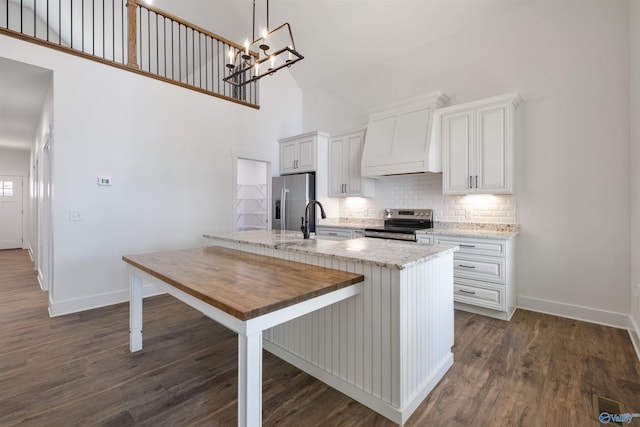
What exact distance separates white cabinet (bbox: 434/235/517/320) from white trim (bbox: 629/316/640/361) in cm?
91

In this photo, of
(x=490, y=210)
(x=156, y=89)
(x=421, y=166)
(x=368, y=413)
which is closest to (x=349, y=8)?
(x=421, y=166)

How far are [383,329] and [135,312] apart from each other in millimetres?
1993

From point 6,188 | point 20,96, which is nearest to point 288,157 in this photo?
point 20,96

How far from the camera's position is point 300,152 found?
5102mm

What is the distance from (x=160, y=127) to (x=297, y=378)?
3.61 metres

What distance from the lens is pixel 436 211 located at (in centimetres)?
412

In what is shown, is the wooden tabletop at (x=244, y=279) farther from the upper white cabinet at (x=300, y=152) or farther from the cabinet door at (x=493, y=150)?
the upper white cabinet at (x=300, y=152)

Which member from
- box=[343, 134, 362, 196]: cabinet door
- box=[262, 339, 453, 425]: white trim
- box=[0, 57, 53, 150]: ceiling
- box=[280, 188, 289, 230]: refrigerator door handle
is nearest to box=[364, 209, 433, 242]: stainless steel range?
box=[343, 134, 362, 196]: cabinet door

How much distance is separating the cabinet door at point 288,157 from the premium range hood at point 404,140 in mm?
1350

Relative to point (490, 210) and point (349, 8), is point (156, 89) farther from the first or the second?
point (490, 210)

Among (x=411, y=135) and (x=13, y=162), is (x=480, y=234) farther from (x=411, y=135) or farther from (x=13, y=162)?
(x=13, y=162)

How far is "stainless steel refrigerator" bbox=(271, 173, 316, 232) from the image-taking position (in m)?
4.95

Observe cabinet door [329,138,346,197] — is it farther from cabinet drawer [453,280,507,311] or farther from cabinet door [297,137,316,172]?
cabinet drawer [453,280,507,311]

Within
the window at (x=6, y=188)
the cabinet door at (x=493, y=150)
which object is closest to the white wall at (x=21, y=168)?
the window at (x=6, y=188)
